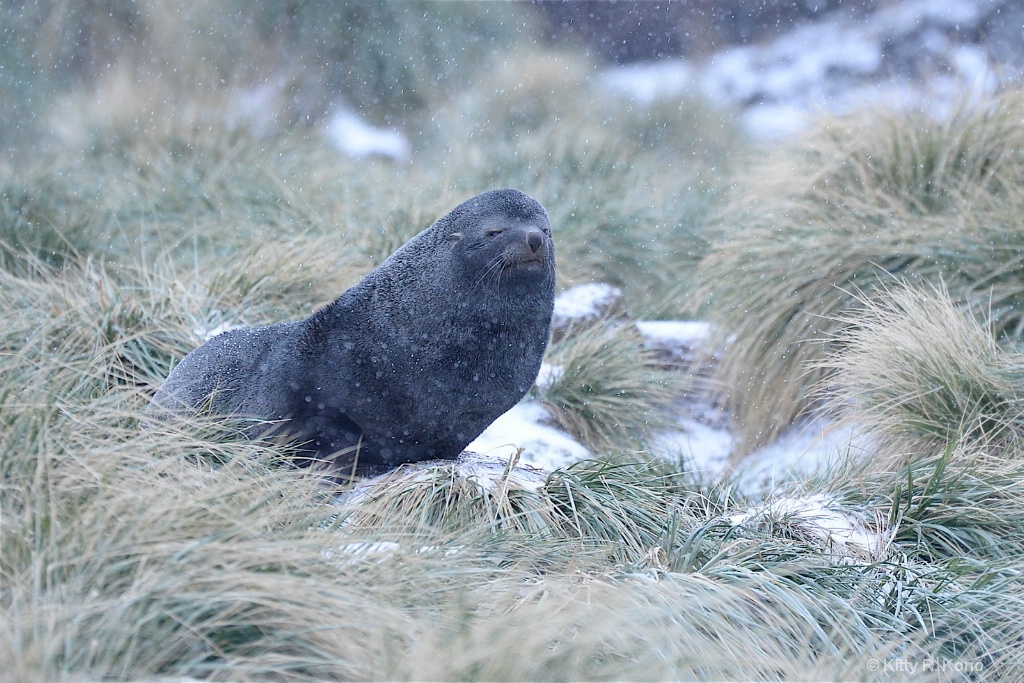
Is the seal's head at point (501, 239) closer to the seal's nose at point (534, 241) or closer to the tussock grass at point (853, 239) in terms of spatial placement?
the seal's nose at point (534, 241)

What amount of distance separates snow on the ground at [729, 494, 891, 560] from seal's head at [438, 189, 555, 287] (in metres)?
1.13

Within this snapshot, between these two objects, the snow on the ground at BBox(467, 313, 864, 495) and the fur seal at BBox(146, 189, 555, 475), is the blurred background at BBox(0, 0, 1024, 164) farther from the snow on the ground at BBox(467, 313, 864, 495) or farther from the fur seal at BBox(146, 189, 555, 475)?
the fur seal at BBox(146, 189, 555, 475)

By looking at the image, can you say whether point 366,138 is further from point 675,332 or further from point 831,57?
point 675,332

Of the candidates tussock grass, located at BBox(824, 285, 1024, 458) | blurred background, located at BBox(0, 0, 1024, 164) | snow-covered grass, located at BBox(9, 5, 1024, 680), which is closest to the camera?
snow-covered grass, located at BBox(9, 5, 1024, 680)

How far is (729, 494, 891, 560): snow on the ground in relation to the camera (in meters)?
3.29

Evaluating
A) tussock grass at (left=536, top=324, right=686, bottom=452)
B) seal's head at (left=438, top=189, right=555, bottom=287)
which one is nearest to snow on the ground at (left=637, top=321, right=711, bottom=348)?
tussock grass at (left=536, top=324, right=686, bottom=452)

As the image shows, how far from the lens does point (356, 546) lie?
2.47 m

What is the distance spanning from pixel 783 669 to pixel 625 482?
1.33 m

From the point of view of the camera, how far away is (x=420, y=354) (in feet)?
10.5

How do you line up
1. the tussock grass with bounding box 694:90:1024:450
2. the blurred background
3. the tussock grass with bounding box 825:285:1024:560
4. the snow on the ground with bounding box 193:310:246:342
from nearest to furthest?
the tussock grass with bounding box 825:285:1024:560
the snow on the ground with bounding box 193:310:246:342
the tussock grass with bounding box 694:90:1024:450
the blurred background

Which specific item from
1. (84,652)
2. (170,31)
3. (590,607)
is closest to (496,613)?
(590,607)

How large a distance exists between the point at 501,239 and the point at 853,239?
3.14 meters

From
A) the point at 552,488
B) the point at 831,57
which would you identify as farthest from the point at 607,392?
the point at 831,57

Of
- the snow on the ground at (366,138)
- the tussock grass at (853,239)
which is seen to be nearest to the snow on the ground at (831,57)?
the snow on the ground at (366,138)
